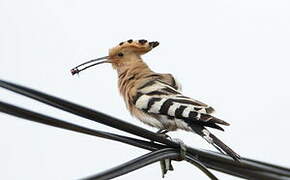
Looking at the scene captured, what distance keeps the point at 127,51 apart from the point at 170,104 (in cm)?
103

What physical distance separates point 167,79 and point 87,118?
234cm

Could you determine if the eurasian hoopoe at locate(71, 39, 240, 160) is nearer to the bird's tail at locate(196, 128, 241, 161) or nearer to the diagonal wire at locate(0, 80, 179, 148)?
the bird's tail at locate(196, 128, 241, 161)

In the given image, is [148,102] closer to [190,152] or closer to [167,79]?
[167,79]

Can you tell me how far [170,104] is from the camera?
4.11m

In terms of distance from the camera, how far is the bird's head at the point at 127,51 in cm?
502

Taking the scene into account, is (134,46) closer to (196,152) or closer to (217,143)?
(217,143)

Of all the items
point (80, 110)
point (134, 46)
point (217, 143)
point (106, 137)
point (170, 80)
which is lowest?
point (217, 143)

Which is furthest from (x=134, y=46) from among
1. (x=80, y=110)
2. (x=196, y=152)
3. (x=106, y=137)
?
(x=80, y=110)

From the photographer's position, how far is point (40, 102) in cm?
245

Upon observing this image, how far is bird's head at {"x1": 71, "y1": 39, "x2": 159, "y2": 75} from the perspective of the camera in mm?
5016

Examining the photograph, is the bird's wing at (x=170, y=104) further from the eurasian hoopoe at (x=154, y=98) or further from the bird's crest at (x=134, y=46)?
the bird's crest at (x=134, y=46)

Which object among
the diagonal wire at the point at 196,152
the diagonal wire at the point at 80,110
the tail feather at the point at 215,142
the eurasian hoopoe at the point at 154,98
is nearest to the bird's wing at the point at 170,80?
the eurasian hoopoe at the point at 154,98

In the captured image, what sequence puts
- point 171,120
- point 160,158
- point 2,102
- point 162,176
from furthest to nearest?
point 171,120
point 162,176
point 160,158
point 2,102

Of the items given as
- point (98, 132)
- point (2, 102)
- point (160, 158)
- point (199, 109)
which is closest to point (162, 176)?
point (199, 109)
